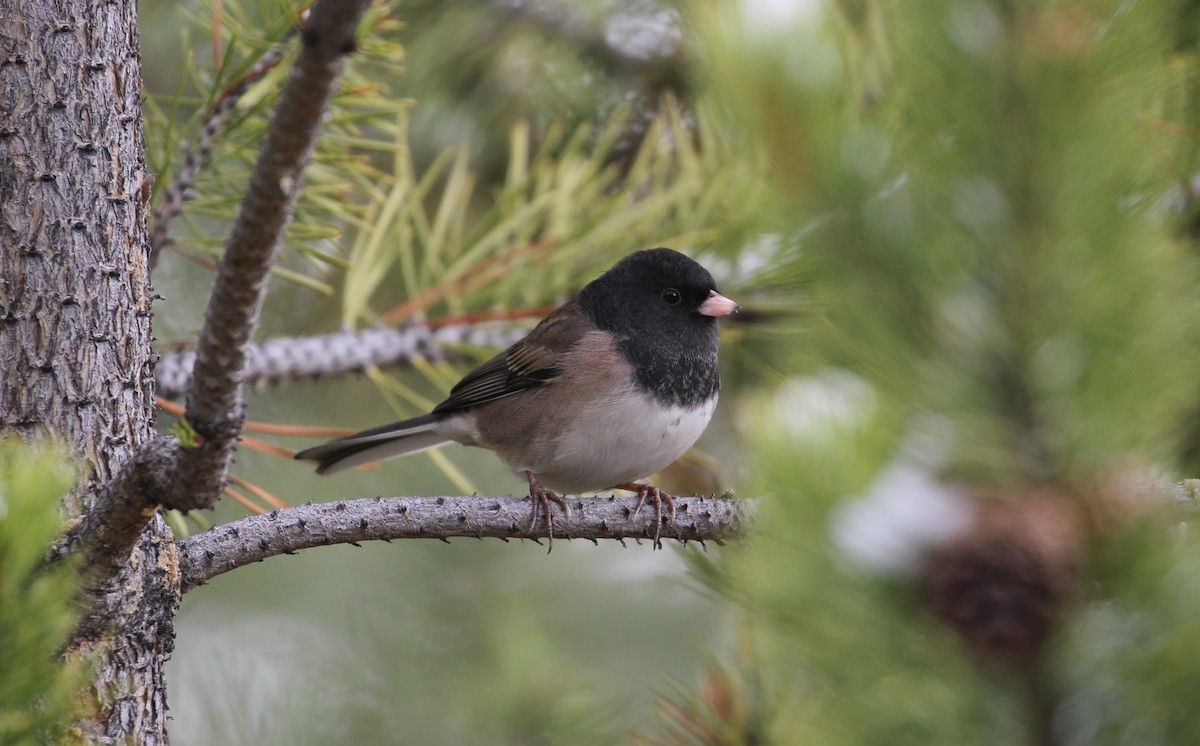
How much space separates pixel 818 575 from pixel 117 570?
877mm

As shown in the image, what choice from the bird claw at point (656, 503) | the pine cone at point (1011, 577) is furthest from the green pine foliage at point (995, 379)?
the bird claw at point (656, 503)

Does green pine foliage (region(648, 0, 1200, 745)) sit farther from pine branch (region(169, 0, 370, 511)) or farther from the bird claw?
the bird claw

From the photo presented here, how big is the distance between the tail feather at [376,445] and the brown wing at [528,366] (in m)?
0.06

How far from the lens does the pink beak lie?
2234 mm

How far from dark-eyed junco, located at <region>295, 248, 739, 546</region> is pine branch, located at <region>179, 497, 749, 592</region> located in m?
0.37

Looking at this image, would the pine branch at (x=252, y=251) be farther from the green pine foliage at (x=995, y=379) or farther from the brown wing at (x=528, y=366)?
the brown wing at (x=528, y=366)

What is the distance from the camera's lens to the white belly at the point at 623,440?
7.40 feet

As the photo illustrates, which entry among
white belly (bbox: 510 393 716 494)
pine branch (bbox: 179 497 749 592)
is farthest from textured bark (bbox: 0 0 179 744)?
white belly (bbox: 510 393 716 494)

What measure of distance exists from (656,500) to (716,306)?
0.50 metres

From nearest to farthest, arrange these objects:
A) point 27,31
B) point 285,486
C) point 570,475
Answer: point 27,31 → point 570,475 → point 285,486

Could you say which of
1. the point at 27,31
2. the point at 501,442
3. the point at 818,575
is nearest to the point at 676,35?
the point at 501,442

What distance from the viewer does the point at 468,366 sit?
2309 millimetres

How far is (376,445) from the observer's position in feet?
8.00

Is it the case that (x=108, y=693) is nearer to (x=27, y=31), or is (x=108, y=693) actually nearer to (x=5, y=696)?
(x=5, y=696)
